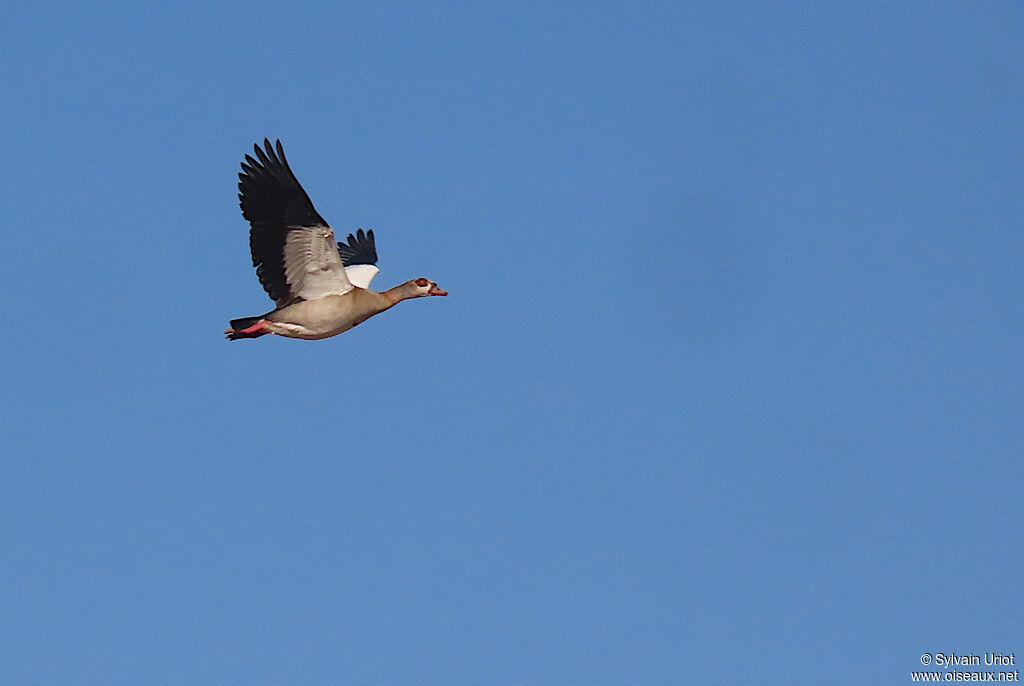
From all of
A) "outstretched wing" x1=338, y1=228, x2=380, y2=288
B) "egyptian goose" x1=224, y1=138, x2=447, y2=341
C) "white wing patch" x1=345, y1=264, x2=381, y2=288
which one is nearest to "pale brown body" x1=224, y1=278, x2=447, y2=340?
"egyptian goose" x1=224, y1=138, x2=447, y2=341

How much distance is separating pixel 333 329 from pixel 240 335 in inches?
70.9

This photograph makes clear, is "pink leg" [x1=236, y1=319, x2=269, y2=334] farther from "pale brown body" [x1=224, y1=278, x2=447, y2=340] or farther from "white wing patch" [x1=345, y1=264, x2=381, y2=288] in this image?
"white wing patch" [x1=345, y1=264, x2=381, y2=288]

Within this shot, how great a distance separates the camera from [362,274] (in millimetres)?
28984

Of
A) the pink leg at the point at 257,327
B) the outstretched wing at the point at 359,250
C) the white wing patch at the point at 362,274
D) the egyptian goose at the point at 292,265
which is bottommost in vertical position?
the pink leg at the point at 257,327

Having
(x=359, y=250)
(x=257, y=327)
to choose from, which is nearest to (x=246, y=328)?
(x=257, y=327)

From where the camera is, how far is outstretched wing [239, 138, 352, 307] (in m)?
24.2

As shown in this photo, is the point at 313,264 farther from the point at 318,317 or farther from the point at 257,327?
the point at 257,327

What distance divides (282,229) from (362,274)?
187 inches

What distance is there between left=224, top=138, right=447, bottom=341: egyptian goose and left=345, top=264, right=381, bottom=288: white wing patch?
259 centimetres

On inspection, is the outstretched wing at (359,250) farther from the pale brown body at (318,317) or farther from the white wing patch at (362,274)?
the pale brown body at (318,317)

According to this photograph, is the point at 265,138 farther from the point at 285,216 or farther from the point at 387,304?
the point at 387,304

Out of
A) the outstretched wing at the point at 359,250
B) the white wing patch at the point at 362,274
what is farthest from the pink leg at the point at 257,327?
the outstretched wing at the point at 359,250

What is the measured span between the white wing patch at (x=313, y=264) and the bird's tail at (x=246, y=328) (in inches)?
37.0

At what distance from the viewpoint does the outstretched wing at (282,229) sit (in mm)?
24156
